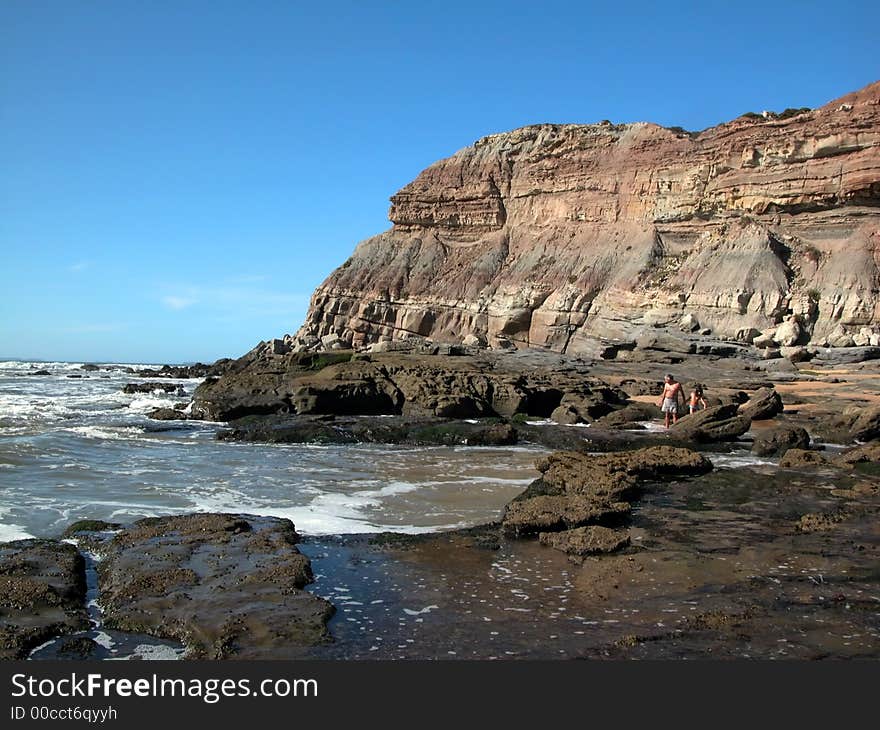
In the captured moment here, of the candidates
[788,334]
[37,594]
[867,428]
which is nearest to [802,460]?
[867,428]

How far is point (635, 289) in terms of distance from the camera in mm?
42812

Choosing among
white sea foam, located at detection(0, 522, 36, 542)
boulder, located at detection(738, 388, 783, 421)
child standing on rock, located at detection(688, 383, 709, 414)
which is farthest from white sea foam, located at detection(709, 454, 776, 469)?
white sea foam, located at detection(0, 522, 36, 542)

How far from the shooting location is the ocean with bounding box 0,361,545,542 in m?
9.34

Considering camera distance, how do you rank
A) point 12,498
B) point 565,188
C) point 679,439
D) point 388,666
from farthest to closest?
point 565,188 < point 679,439 < point 12,498 < point 388,666

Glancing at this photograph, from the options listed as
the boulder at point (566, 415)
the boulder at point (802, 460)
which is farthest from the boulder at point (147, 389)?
the boulder at point (802, 460)

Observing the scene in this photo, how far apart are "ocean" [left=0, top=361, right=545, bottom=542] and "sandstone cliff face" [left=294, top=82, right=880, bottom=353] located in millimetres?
26240

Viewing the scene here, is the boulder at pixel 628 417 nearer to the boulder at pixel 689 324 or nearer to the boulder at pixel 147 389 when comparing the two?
the boulder at pixel 689 324

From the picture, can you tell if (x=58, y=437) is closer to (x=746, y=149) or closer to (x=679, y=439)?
(x=679, y=439)

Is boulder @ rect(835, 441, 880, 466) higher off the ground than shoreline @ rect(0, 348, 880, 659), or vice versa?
boulder @ rect(835, 441, 880, 466)

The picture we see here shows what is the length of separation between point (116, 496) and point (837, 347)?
106 feet

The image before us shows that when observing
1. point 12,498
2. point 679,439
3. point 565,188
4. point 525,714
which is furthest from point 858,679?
point 565,188

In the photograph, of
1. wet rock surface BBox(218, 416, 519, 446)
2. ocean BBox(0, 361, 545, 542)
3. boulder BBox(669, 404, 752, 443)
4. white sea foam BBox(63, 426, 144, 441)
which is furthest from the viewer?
white sea foam BBox(63, 426, 144, 441)

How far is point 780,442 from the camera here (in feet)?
48.9

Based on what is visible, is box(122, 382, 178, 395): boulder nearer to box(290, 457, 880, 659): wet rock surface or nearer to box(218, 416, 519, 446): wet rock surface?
box(218, 416, 519, 446): wet rock surface
